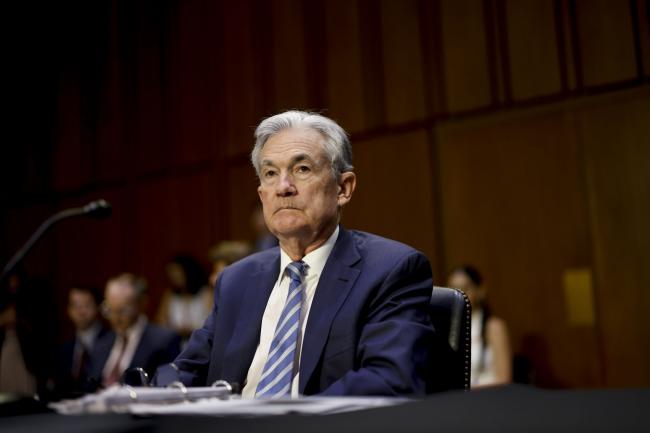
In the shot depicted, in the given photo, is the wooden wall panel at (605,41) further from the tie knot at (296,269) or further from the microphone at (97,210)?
the tie knot at (296,269)

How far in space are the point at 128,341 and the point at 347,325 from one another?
9.84ft

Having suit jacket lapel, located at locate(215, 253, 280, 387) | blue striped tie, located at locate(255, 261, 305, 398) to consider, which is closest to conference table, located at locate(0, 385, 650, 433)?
blue striped tie, located at locate(255, 261, 305, 398)

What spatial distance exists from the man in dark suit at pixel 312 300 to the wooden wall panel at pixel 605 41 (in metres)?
3.57

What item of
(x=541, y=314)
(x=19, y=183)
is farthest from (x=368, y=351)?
(x=19, y=183)

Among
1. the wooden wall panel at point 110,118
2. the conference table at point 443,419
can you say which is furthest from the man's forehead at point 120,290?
the conference table at point 443,419

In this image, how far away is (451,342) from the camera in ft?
5.99

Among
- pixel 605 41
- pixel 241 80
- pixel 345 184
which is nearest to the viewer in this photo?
pixel 345 184

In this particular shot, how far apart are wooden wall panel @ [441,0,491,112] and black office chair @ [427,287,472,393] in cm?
382

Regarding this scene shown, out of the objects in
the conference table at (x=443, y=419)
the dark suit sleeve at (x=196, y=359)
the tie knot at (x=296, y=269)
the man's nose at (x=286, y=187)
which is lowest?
the dark suit sleeve at (x=196, y=359)

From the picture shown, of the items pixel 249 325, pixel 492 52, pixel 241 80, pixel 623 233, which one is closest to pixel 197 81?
pixel 241 80

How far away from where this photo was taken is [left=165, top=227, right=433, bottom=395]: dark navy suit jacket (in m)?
1.54

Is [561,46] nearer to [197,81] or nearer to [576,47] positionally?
[576,47]

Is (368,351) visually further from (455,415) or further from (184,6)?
(184,6)

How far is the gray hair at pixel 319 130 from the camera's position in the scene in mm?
1974
